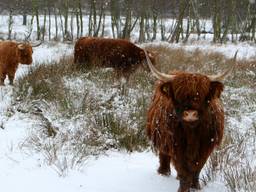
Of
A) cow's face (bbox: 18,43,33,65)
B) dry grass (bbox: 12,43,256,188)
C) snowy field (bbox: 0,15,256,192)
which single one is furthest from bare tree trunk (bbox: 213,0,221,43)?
snowy field (bbox: 0,15,256,192)

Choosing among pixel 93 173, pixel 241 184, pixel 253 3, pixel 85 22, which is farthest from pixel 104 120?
pixel 85 22

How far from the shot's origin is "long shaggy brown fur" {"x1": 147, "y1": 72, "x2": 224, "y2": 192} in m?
3.39

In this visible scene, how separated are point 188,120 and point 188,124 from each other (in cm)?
17

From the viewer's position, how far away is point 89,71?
31.3 feet

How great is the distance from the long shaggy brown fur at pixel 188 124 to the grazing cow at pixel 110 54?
6429 millimetres

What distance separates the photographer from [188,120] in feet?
10.8

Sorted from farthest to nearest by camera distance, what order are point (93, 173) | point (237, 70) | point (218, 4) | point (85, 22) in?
point (85, 22)
point (218, 4)
point (237, 70)
point (93, 173)

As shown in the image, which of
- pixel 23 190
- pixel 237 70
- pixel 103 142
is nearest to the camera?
pixel 23 190

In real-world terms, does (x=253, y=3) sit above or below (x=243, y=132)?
above

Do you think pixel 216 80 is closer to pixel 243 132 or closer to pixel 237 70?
pixel 243 132

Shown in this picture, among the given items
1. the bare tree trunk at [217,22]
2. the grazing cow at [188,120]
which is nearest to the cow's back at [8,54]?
the grazing cow at [188,120]

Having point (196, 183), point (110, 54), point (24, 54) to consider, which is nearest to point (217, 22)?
point (110, 54)

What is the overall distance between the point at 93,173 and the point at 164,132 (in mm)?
1005

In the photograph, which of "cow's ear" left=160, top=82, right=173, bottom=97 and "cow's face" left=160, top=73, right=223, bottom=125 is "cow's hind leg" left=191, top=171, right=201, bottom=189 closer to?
"cow's face" left=160, top=73, right=223, bottom=125
